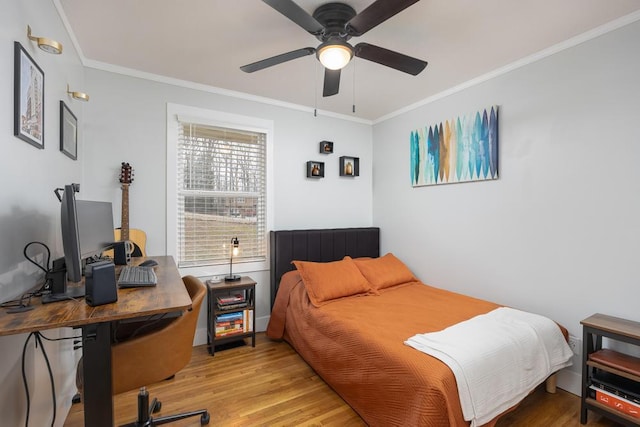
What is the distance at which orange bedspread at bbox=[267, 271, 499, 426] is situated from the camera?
1.51m

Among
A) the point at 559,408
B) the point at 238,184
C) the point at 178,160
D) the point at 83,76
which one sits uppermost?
the point at 83,76

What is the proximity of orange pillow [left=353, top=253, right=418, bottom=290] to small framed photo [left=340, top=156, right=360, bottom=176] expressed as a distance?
1.19m

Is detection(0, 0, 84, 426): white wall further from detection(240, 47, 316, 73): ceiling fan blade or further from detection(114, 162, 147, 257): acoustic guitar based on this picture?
detection(240, 47, 316, 73): ceiling fan blade

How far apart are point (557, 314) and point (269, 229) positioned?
2.68 meters

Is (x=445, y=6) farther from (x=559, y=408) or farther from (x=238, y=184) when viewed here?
(x=559, y=408)

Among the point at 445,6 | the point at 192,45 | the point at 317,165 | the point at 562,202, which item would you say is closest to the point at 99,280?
the point at 192,45

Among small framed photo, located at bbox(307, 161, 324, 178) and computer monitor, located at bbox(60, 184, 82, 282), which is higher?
small framed photo, located at bbox(307, 161, 324, 178)

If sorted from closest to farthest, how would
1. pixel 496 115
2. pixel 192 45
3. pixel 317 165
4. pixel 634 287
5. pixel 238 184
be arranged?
pixel 634 287 → pixel 192 45 → pixel 496 115 → pixel 238 184 → pixel 317 165

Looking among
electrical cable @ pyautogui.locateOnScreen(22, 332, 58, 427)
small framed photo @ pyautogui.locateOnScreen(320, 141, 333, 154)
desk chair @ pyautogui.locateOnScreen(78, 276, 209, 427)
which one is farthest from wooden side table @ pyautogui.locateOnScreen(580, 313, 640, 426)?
electrical cable @ pyautogui.locateOnScreen(22, 332, 58, 427)

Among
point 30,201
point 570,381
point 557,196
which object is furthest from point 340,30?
point 570,381

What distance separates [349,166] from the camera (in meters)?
3.87

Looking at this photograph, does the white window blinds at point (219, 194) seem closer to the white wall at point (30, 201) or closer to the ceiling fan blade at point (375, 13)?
the white wall at point (30, 201)

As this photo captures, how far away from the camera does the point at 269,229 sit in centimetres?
336

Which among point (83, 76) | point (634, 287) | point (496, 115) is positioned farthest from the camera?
point (496, 115)
